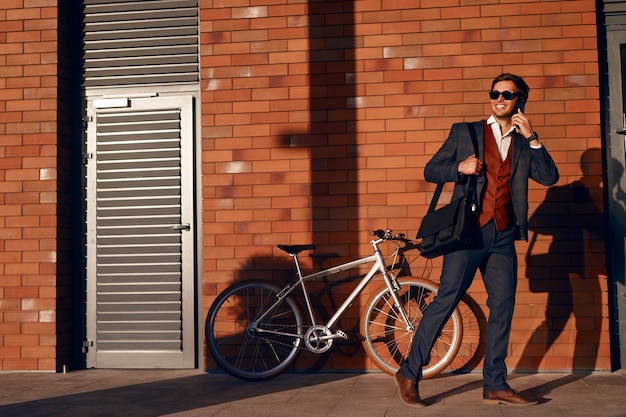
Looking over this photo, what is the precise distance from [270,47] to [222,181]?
3.98 ft

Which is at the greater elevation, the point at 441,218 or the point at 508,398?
the point at 441,218

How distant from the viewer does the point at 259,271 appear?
301 inches

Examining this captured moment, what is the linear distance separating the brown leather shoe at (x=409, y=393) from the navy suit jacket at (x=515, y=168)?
1.18 meters

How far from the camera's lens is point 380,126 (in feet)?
24.7

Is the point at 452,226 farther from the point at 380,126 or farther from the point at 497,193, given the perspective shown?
the point at 380,126

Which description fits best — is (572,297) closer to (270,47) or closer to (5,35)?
(270,47)

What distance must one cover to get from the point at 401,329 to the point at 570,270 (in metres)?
1.42

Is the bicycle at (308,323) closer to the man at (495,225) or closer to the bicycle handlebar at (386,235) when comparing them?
the bicycle handlebar at (386,235)

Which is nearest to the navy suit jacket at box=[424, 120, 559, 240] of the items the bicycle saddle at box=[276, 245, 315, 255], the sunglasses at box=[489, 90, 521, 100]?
the sunglasses at box=[489, 90, 521, 100]

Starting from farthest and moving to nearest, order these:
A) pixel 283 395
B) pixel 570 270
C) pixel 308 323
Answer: pixel 308 323
pixel 570 270
pixel 283 395

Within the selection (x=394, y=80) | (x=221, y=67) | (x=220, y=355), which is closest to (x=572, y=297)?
(x=394, y=80)

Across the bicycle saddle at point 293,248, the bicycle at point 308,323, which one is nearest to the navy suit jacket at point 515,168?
the bicycle at point 308,323

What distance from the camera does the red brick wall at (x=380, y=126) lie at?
724 centimetres

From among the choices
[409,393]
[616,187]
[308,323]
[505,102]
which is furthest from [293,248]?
[616,187]
